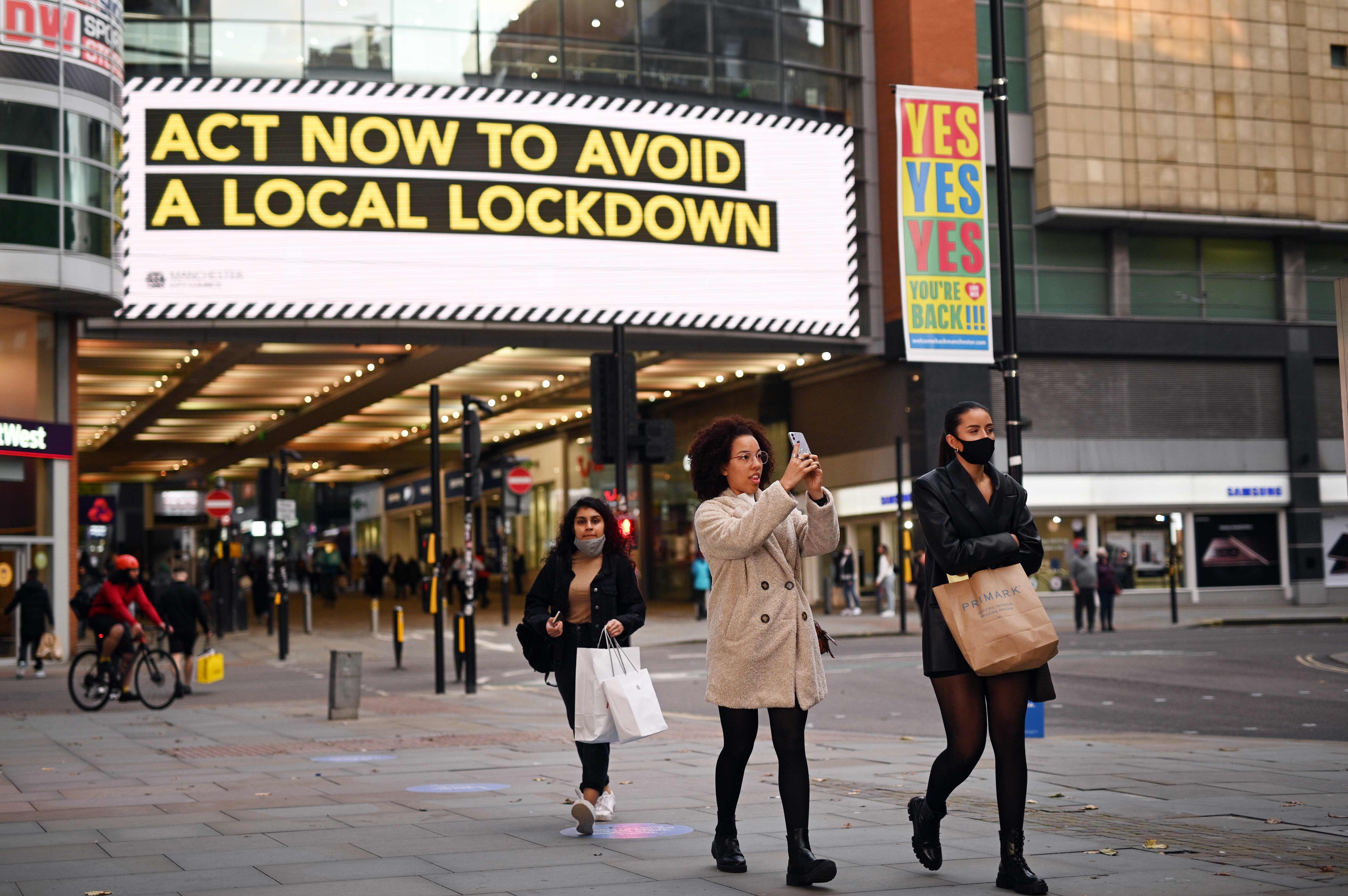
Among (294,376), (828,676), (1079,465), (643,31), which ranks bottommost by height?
(828,676)

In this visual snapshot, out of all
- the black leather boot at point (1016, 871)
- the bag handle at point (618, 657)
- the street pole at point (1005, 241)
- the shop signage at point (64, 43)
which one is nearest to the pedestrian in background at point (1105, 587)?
the street pole at point (1005, 241)

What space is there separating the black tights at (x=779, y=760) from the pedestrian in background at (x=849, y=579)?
29.2 m

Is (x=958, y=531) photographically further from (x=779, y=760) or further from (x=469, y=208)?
(x=469, y=208)

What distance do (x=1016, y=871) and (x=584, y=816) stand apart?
231 centimetres

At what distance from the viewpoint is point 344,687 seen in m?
14.5

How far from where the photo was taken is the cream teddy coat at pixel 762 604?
19.4ft

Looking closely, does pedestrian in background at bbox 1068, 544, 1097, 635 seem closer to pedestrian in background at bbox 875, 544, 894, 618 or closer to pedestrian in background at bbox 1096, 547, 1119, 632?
pedestrian in background at bbox 1096, 547, 1119, 632

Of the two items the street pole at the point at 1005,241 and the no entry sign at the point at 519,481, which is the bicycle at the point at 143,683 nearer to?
the street pole at the point at 1005,241

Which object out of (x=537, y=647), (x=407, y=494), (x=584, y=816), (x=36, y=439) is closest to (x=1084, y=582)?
(x=36, y=439)

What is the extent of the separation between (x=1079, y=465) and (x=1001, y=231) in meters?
24.9

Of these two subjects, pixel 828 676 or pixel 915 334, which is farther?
pixel 915 334

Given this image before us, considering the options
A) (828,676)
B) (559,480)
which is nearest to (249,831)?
Result: (828,676)

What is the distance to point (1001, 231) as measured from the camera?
39.8 ft

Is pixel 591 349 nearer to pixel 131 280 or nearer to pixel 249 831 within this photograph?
pixel 131 280
